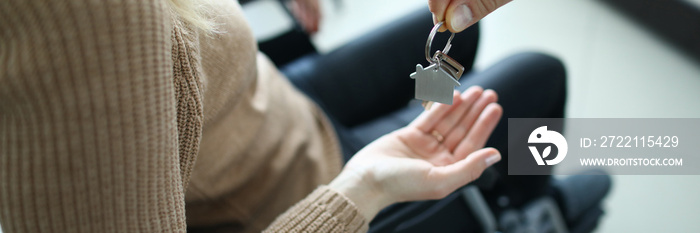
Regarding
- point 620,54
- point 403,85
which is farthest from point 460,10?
point 620,54

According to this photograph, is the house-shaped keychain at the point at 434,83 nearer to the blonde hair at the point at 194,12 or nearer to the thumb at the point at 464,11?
the thumb at the point at 464,11

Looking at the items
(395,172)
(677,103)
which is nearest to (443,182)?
(395,172)

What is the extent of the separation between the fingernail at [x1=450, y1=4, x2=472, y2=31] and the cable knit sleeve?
0.29m

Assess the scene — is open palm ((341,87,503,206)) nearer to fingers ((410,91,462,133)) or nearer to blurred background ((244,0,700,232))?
fingers ((410,91,462,133))

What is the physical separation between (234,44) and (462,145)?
0.34 m

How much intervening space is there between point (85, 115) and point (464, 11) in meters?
0.38

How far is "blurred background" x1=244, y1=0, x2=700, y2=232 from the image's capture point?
1.04 metres

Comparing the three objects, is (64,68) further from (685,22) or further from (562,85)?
(685,22)

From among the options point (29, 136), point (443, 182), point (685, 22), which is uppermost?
point (685, 22)

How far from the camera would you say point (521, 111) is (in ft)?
2.72

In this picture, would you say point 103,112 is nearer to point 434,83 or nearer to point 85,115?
point 85,115

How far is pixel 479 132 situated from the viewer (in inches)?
27.3

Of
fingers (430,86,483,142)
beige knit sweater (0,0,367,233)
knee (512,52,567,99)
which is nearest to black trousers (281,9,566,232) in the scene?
knee (512,52,567,99)

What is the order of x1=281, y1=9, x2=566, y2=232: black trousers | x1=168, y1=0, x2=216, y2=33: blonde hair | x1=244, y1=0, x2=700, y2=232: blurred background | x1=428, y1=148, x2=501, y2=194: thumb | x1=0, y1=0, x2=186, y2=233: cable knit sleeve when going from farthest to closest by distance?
x1=244, y1=0, x2=700, y2=232: blurred background, x1=281, y1=9, x2=566, y2=232: black trousers, x1=428, y1=148, x2=501, y2=194: thumb, x1=168, y1=0, x2=216, y2=33: blonde hair, x1=0, y1=0, x2=186, y2=233: cable knit sleeve
